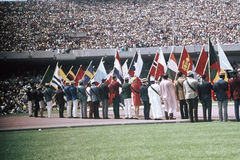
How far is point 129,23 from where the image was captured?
42500mm

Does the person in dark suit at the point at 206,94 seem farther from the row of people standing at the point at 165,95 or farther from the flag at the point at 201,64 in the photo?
the flag at the point at 201,64

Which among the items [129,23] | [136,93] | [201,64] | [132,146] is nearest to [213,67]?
[201,64]

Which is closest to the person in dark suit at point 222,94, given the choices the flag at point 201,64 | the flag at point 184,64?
the flag at point 201,64

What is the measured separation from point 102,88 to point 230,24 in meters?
31.5

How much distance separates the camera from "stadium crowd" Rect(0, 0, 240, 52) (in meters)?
37.4

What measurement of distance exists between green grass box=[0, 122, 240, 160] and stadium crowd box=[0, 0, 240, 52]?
26243 millimetres

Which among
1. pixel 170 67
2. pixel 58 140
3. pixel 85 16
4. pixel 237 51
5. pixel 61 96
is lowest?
pixel 58 140

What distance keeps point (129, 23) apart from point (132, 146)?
37161mm

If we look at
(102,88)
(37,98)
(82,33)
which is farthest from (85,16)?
(102,88)

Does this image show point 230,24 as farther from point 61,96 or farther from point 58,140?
point 58,140

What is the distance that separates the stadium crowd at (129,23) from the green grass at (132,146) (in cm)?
2624

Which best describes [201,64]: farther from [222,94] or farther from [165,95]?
[222,94]

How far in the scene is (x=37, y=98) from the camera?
1727 centimetres

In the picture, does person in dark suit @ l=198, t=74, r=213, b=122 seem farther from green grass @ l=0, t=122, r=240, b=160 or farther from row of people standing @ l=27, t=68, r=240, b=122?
green grass @ l=0, t=122, r=240, b=160
